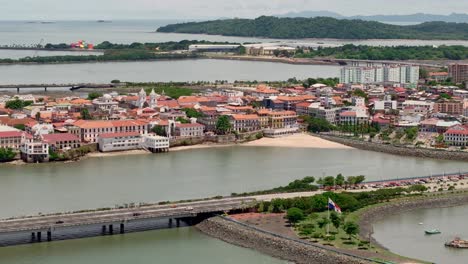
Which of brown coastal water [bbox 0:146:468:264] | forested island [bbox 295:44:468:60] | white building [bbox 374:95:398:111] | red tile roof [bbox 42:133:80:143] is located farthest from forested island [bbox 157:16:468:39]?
red tile roof [bbox 42:133:80:143]

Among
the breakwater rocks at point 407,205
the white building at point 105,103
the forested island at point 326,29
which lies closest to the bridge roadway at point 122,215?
the breakwater rocks at point 407,205

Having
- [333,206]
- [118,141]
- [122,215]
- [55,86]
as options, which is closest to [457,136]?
[118,141]

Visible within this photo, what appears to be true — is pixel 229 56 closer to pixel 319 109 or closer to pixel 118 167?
pixel 319 109

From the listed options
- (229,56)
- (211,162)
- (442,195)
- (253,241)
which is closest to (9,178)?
(211,162)

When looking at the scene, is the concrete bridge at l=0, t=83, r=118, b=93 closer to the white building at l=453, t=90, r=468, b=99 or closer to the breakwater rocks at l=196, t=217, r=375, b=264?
the white building at l=453, t=90, r=468, b=99

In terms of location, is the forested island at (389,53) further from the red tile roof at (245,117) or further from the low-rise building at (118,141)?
the low-rise building at (118,141)

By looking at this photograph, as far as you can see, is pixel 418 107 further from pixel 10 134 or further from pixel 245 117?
pixel 10 134
